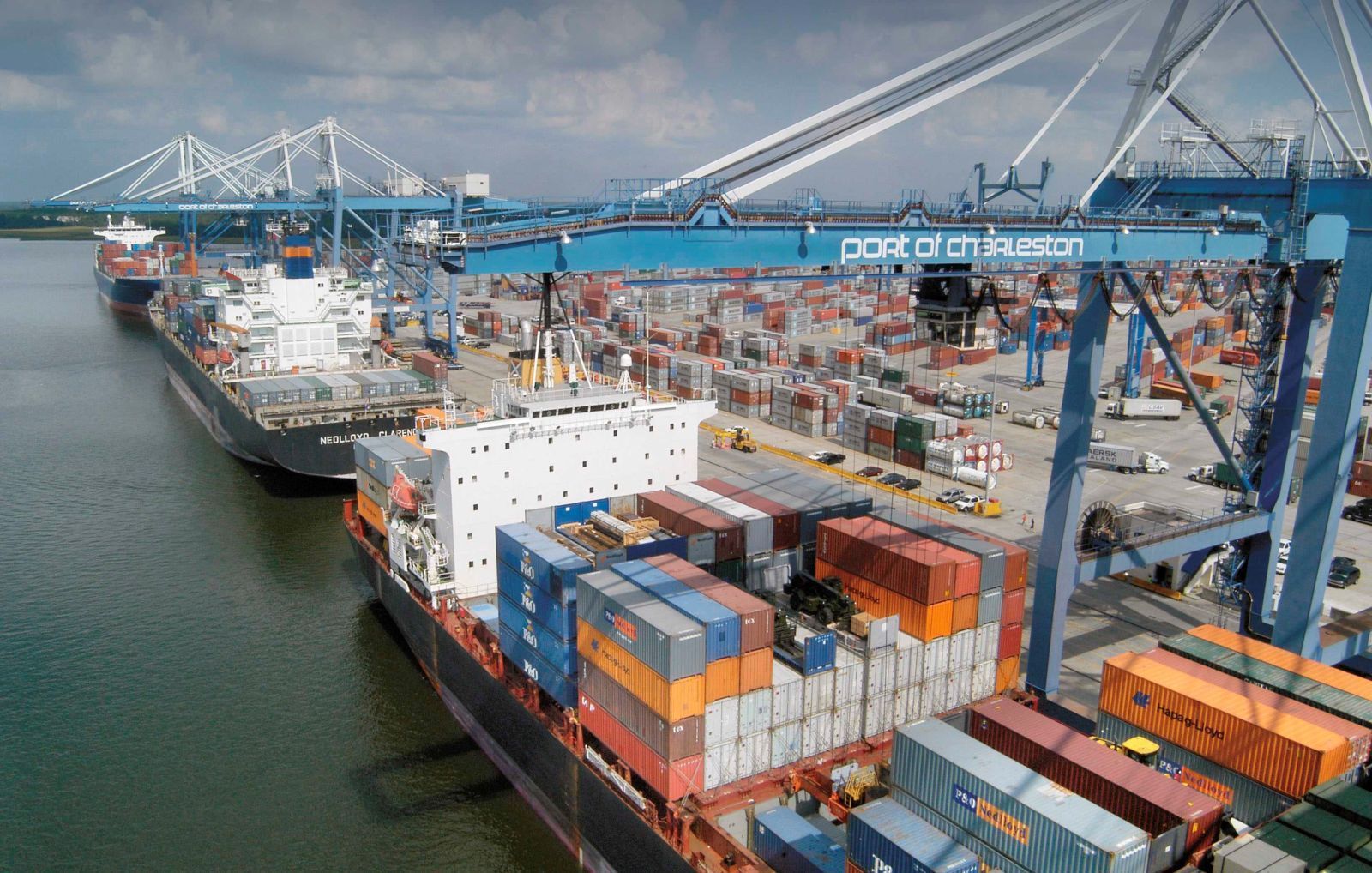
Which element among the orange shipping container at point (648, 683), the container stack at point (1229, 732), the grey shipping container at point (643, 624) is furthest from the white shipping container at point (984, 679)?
the grey shipping container at point (643, 624)

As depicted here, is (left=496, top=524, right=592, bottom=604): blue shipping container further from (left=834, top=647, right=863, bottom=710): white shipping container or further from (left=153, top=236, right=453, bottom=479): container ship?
(left=153, top=236, right=453, bottom=479): container ship

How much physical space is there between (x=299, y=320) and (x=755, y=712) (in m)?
38.0

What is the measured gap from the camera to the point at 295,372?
45531 millimetres

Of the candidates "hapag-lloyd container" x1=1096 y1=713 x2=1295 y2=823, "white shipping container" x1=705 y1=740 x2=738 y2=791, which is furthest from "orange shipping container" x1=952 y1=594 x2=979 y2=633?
"white shipping container" x1=705 y1=740 x2=738 y2=791

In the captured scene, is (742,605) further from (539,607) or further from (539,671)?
(539,671)

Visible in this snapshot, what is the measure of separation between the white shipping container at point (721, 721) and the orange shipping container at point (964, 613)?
181 inches

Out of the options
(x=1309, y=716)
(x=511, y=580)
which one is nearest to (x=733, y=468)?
(x=511, y=580)

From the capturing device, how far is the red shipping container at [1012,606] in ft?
58.3

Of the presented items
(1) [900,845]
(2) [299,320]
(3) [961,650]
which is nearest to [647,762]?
(1) [900,845]

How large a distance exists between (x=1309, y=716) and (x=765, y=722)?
799 cm

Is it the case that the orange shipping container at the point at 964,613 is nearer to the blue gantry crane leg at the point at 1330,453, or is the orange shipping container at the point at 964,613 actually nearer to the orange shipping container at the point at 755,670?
the orange shipping container at the point at 755,670

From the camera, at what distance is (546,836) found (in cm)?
1845

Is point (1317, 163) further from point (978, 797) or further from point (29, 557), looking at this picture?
point (29, 557)

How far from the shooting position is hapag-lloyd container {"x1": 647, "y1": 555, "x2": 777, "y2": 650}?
1484 cm
